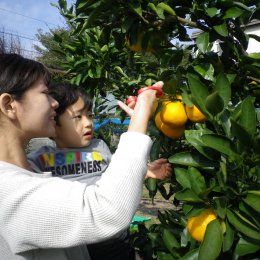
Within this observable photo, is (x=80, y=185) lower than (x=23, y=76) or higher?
lower

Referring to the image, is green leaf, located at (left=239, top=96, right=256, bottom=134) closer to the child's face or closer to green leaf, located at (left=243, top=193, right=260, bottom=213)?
green leaf, located at (left=243, top=193, right=260, bottom=213)

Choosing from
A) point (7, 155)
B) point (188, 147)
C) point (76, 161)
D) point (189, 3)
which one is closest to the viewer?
point (7, 155)

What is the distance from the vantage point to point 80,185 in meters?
0.99

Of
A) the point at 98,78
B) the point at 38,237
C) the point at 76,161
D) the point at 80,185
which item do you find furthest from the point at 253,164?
the point at 98,78

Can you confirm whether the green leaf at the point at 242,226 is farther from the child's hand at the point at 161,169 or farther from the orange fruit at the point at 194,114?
the child's hand at the point at 161,169

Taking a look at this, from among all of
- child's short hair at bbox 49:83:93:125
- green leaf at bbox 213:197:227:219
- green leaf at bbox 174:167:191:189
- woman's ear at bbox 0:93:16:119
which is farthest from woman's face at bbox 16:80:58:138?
child's short hair at bbox 49:83:93:125

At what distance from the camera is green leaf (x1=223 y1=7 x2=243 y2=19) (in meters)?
1.14

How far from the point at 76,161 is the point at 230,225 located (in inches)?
40.2

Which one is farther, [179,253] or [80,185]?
[179,253]

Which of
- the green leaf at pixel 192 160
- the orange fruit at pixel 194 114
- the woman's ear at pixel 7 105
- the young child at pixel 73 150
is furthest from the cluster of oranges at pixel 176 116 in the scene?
the young child at pixel 73 150

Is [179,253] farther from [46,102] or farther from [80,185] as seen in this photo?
[46,102]

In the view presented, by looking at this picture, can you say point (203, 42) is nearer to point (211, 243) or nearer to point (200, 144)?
point (200, 144)

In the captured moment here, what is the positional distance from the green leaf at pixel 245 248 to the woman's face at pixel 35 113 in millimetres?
629

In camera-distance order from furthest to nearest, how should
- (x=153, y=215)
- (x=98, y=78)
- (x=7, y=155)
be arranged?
1. (x=153, y=215)
2. (x=98, y=78)
3. (x=7, y=155)
